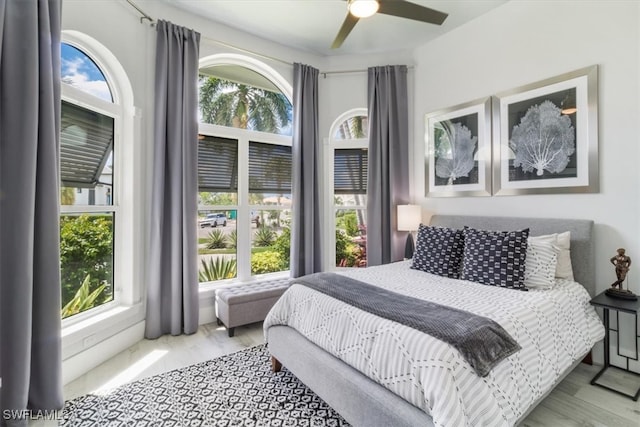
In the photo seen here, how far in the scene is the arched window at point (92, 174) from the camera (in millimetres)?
2391

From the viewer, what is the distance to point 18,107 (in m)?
1.66

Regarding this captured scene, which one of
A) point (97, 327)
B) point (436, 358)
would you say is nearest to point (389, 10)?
point (436, 358)

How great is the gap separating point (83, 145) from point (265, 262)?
2231 mm

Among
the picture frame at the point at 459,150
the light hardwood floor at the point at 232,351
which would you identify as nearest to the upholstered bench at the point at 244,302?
the light hardwood floor at the point at 232,351

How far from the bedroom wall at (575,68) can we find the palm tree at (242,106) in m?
2.05

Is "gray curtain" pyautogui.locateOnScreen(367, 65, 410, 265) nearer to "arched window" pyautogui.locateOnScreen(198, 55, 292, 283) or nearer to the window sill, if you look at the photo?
"arched window" pyautogui.locateOnScreen(198, 55, 292, 283)

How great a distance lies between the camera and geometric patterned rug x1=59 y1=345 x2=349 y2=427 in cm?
180

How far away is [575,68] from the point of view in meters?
2.55

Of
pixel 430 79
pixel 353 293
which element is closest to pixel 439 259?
pixel 353 293

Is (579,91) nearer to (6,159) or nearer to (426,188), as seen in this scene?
(426,188)

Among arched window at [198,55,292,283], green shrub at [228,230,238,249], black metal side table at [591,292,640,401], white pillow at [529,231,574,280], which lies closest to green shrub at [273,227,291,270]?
arched window at [198,55,292,283]

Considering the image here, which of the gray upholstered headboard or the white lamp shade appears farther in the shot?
the white lamp shade

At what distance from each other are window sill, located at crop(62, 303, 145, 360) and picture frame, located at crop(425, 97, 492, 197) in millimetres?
3372

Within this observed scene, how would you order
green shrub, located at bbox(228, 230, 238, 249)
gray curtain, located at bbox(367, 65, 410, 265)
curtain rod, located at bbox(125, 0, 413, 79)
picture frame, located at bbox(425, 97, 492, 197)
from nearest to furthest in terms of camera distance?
1. curtain rod, located at bbox(125, 0, 413, 79)
2. picture frame, located at bbox(425, 97, 492, 197)
3. green shrub, located at bbox(228, 230, 238, 249)
4. gray curtain, located at bbox(367, 65, 410, 265)
